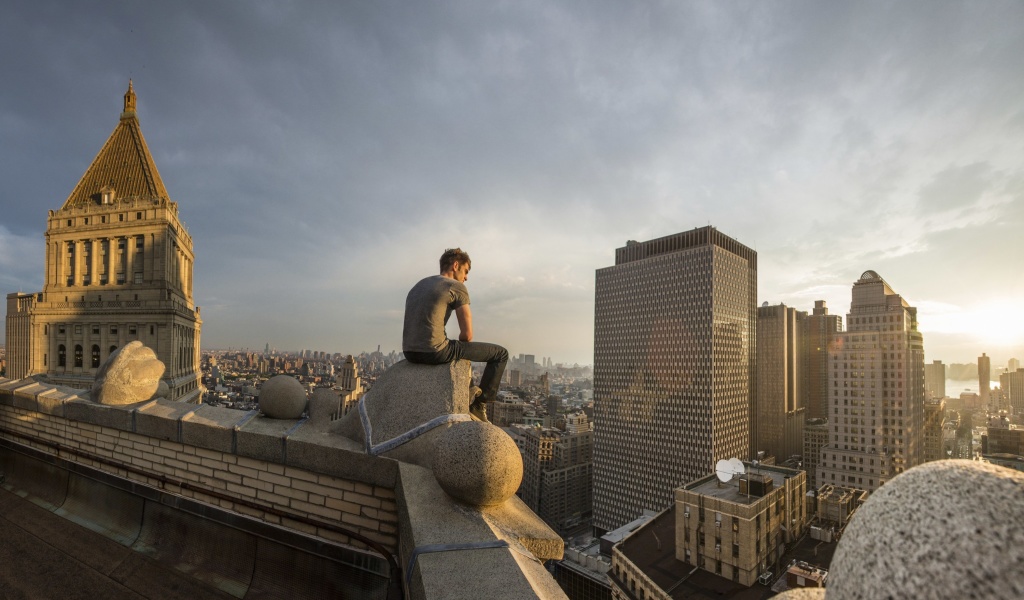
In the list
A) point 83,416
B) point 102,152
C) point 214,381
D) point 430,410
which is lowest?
point 214,381

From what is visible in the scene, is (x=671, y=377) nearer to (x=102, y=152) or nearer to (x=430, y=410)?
(x=102, y=152)

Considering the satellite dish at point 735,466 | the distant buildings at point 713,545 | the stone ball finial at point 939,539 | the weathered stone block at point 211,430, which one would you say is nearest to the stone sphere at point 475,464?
the stone ball finial at point 939,539

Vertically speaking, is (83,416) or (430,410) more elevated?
(430,410)

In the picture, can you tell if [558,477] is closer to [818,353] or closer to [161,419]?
[818,353]

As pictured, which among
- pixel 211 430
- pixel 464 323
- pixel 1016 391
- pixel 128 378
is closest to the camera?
pixel 464 323

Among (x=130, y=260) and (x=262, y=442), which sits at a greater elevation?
(x=130, y=260)

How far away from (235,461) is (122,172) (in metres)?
34.8

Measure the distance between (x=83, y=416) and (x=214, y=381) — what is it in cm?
13036

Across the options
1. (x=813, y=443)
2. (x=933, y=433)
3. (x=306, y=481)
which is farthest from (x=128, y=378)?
(x=933, y=433)

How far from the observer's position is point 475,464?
3.26 meters

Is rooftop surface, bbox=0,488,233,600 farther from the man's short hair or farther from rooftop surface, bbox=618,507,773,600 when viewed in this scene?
rooftop surface, bbox=618,507,773,600

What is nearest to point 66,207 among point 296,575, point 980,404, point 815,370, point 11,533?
point 11,533

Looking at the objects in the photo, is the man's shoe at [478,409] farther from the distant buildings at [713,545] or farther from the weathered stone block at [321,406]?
the distant buildings at [713,545]

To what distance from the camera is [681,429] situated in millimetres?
85000
